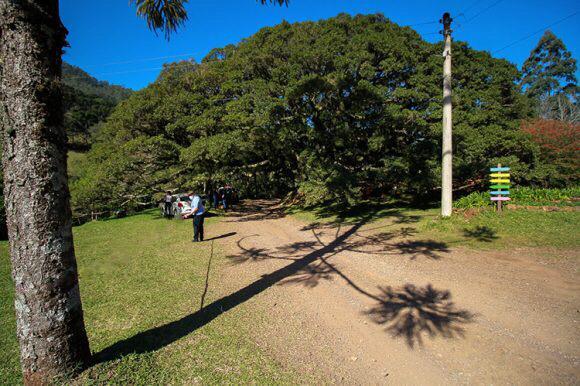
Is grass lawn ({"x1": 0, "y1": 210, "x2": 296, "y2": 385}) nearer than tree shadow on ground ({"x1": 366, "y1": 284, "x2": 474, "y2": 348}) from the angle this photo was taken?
Yes

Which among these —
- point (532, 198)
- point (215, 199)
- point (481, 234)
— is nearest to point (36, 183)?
point (481, 234)

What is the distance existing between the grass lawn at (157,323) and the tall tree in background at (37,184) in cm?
52

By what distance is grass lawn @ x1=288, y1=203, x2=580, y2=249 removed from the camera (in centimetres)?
677

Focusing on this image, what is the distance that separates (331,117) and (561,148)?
10502mm

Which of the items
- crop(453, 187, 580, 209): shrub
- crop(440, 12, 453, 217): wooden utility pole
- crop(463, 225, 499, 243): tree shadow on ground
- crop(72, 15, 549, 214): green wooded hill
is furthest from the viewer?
crop(72, 15, 549, 214): green wooded hill

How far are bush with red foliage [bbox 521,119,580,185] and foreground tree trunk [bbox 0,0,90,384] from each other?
16572 mm

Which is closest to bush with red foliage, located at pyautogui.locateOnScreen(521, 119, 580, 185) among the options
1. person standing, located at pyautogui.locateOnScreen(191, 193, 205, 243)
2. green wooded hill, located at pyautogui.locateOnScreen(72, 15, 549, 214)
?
green wooded hill, located at pyautogui.locateOnScreen(72, 15, 549, 214)

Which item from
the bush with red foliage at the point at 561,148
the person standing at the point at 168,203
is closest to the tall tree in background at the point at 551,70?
the bush with red foliage at the point at 561,148

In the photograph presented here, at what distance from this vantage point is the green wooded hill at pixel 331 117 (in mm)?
11727

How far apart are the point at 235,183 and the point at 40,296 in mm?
12699

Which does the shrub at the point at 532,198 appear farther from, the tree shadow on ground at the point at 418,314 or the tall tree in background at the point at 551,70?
the tall tree in background at the point at 551,70

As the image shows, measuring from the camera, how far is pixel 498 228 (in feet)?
25.7

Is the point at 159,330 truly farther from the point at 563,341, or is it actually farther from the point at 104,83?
the point at 104,83

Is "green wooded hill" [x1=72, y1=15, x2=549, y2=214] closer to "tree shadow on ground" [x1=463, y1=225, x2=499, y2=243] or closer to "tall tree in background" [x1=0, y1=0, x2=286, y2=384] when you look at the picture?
"tree shadow on ground" [x1=463, y1=225, x2=499, y2=243]
